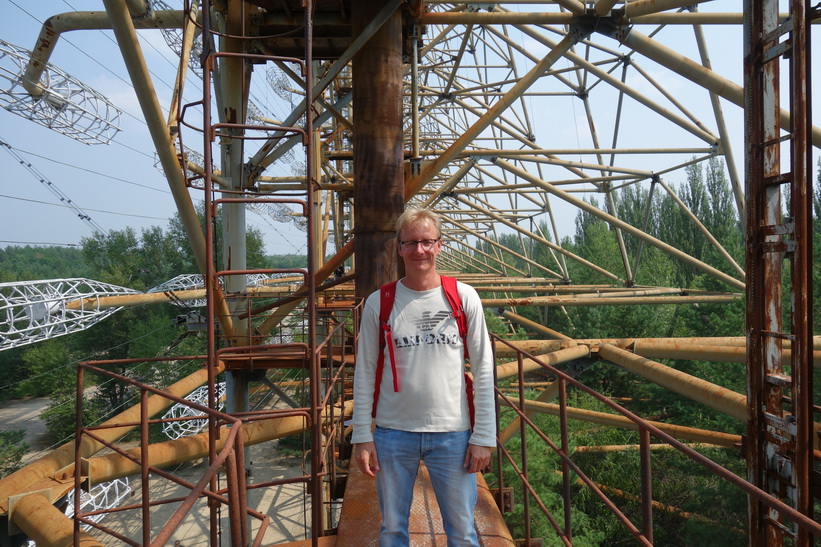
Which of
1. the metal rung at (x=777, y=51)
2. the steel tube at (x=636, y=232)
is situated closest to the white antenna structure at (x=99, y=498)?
the steel tube at (x=636, y=232)

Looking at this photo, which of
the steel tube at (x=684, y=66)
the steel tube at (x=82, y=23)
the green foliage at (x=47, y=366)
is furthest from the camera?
the green foliage at (x=47, y=366)

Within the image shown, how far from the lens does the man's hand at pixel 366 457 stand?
2289mm

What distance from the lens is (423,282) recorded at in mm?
2367

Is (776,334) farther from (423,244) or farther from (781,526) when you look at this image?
(423,244)

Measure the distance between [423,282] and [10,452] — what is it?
1371 inches

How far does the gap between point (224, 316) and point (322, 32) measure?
4.19 meters

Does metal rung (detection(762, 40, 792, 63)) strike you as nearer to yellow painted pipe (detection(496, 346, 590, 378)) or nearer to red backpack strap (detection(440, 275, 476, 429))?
red backpack strap (detection(440, 275, 476, 429))

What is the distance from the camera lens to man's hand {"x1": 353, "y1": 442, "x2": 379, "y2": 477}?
229 centimetres

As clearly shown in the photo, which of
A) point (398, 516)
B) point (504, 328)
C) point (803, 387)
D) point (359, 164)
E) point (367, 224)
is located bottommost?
point (504, 328)

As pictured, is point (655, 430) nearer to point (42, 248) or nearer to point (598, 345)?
point (598, 345)

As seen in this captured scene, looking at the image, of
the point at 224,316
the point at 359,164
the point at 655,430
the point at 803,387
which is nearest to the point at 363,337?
the point at 655,430

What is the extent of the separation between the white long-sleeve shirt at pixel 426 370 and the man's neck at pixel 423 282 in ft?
0.09

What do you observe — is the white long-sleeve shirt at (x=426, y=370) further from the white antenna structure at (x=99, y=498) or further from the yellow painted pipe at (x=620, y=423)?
the white antenna structure at (x=99, y=498)

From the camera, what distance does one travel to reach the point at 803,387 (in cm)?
356
